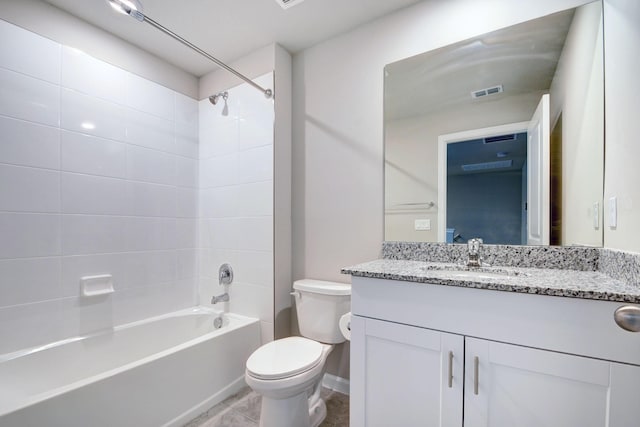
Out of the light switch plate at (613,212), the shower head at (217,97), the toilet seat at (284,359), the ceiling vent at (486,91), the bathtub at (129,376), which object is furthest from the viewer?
the shower head at (217,97)

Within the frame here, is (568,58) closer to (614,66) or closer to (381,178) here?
(614,66)

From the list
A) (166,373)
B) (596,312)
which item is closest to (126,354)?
(166,373)

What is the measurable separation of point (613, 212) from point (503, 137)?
0.55 meters

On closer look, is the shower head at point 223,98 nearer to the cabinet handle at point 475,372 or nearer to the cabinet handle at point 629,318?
the cabinet handle at point 475,372

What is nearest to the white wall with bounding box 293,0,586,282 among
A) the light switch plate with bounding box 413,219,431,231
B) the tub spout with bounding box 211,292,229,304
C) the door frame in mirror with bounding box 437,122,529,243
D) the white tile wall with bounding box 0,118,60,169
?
the light switch plate with bounding box 413,219,431,231

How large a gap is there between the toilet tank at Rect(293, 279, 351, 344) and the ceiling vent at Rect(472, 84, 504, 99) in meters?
1.27

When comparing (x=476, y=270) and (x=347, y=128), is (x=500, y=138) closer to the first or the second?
(x=476, y=270)

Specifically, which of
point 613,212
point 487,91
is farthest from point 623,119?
point 487,91

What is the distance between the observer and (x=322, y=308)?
1.76 metres

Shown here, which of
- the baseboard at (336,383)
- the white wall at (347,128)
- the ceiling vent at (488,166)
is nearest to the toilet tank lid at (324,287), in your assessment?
the white wall at (347,128)

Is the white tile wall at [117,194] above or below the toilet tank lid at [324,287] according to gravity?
above

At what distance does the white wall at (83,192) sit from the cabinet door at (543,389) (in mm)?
2088

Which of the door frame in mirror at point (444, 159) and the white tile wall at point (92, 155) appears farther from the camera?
the white tile wall at point (92, 155)

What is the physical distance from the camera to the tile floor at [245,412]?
1605 mm
